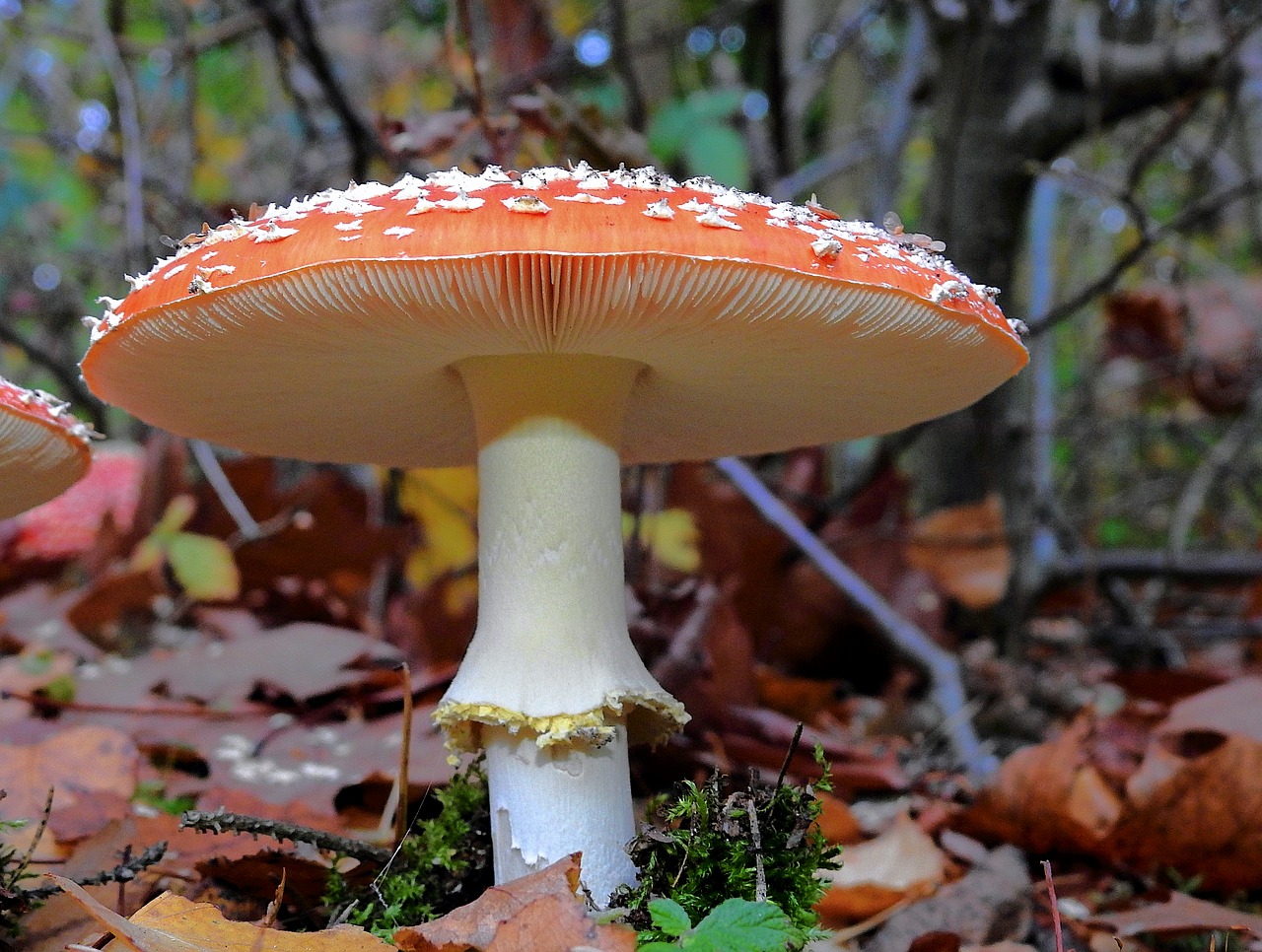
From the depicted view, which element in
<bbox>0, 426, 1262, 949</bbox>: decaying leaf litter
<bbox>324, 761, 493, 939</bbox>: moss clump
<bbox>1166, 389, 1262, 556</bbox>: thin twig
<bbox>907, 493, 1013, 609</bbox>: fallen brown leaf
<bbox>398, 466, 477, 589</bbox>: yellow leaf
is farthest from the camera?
<bbox>1166, 389, 1262, 556</bbox>: thin twig

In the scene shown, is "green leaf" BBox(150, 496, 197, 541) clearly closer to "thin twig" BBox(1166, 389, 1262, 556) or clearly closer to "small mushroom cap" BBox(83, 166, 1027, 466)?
"small mushroom cap" BBox(83, 166, 1027, 466)

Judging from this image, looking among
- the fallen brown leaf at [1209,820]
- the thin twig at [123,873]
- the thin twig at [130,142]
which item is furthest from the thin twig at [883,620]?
the thin twig at [130,142]

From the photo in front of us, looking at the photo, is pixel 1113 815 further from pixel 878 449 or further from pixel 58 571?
pixel 58 571

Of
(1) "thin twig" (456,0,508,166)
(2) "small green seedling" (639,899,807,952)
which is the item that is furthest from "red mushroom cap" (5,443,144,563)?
(2) "small green seedling" (639,899,807,952)

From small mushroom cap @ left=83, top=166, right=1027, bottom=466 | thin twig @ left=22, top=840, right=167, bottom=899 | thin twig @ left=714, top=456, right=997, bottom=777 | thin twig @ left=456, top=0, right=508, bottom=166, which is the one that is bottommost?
thin twig @ left=22, top=840, right=167, bottom=899

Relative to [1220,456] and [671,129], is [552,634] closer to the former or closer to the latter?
[671,129]

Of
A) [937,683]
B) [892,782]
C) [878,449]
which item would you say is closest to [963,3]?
[878,449]

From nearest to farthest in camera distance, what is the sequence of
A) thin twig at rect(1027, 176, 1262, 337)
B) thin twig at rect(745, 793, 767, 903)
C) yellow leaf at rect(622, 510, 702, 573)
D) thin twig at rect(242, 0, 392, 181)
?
1. thin twig at rect(745, 793, 767, 903)
2. thin twig at rect(1027, 176, 1262, 337)
3. thin twig at rect(242, 0, 392, 181)
4. yellow leaf at rect(622, 510, 702, 573)
